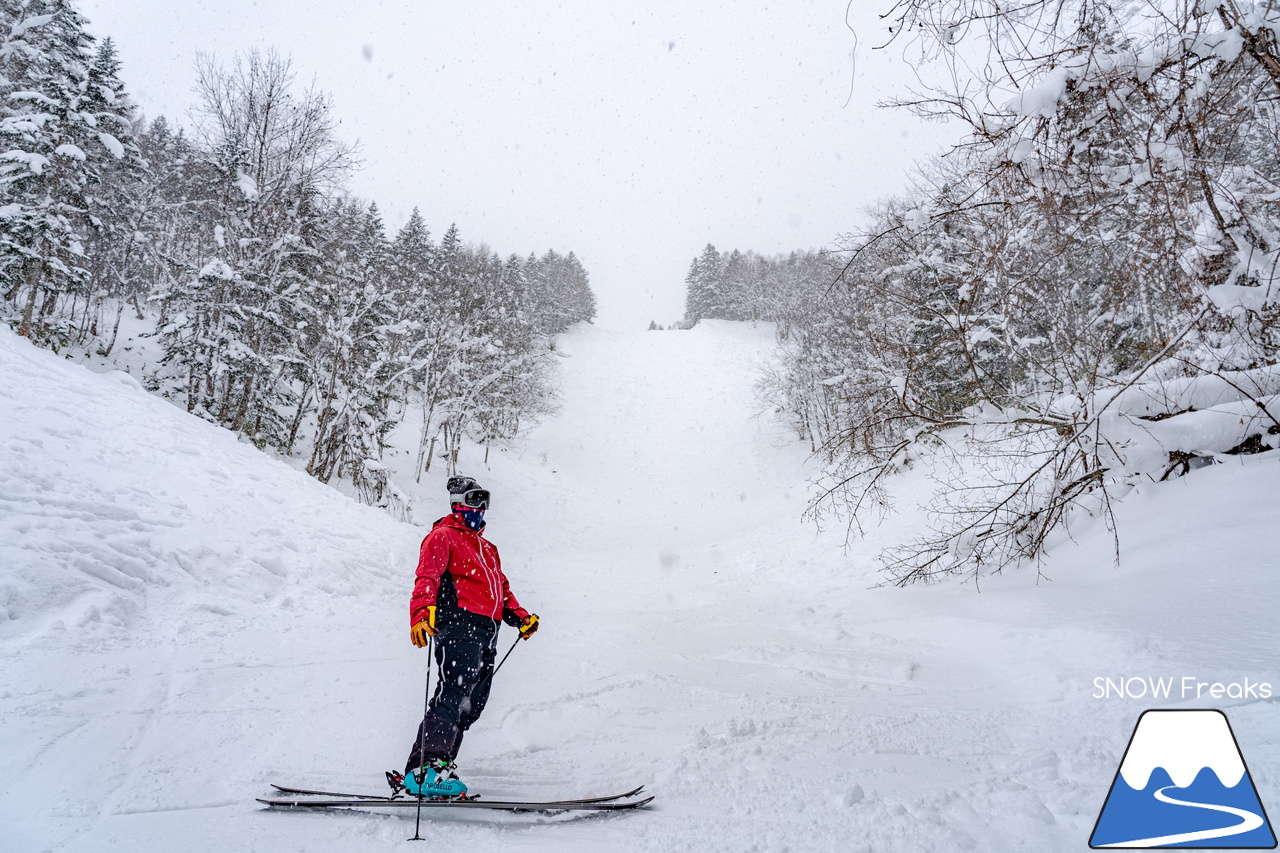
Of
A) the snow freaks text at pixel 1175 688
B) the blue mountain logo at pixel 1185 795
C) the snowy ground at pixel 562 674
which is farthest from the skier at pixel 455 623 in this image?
the snow freaks text at pixel 1175 688

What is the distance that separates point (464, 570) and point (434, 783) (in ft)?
4.06

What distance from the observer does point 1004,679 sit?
480 cm

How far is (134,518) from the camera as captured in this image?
653cm

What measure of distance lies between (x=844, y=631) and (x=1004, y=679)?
2220mm

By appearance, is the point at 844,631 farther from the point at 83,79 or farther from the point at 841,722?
the point at 83,79

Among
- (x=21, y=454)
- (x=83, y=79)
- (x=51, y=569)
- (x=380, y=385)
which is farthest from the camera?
(x=380, y=385)

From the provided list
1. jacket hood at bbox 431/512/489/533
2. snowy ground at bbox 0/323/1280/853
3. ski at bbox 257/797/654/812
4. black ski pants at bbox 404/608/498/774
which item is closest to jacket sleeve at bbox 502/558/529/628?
black ski pants at bbox 404/608/498/774

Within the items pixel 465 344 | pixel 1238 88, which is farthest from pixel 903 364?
pixel 465 344

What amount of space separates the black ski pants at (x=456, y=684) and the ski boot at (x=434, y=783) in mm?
50

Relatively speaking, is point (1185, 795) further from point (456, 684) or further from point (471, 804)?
point (456, 684)

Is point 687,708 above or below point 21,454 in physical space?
below

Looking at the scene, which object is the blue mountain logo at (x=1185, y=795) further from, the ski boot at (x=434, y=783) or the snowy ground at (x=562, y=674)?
the ski boot at (x=434, y=783)

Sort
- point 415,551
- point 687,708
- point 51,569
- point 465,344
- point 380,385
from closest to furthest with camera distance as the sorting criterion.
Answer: point 687,708, point 51,569, point 415,551, point 380,385, point 465,344

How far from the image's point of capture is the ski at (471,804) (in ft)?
10.0
